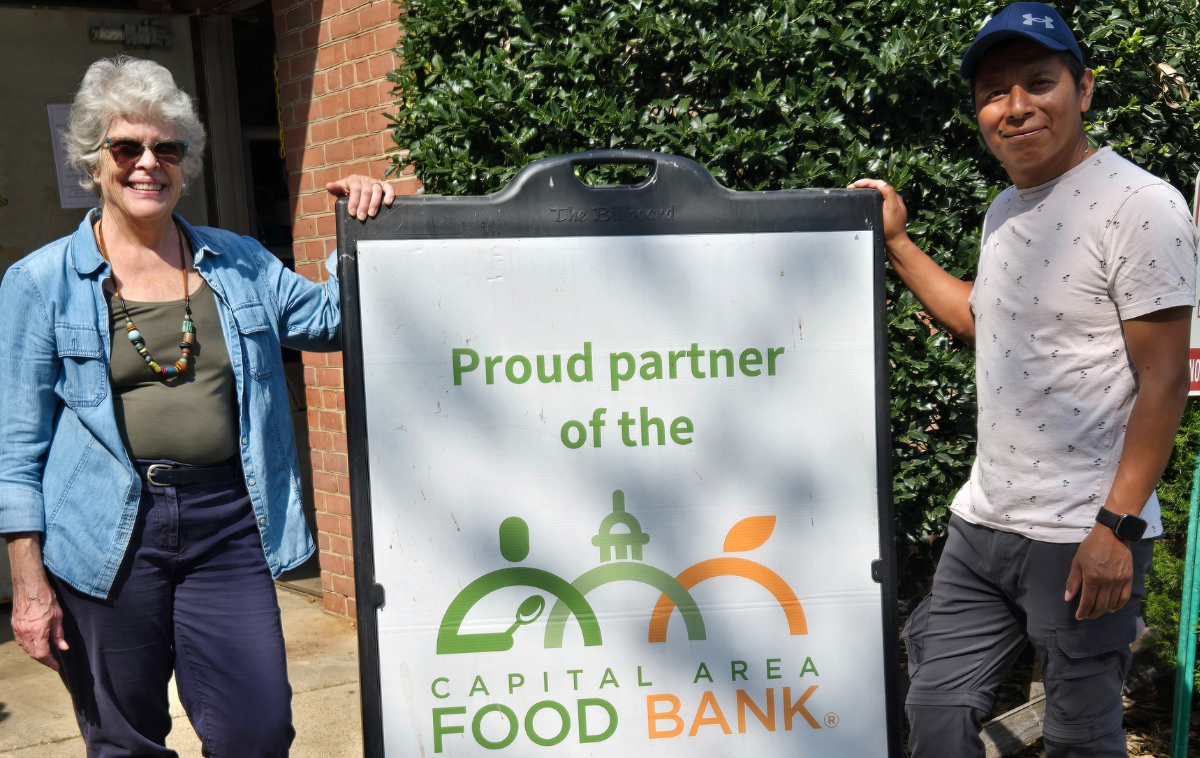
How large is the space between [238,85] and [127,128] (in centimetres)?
363

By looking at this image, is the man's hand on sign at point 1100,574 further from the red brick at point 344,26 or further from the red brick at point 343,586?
the red brick at point 344,26

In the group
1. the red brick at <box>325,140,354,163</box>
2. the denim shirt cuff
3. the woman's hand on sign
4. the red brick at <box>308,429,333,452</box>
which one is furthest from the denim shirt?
the red brick at <box>308,429,333,452</box>

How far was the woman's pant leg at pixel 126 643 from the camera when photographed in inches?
89.0

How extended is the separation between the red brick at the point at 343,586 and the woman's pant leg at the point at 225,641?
2478 mm

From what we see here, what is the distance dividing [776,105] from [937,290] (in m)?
0.70

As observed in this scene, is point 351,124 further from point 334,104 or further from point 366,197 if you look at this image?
point 366,197

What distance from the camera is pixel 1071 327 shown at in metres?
2.10

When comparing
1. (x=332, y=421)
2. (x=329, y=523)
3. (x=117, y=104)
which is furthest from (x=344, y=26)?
(x=117, y=104)

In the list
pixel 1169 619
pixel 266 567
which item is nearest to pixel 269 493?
pixel 266 567

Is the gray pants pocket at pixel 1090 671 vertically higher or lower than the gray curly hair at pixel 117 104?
lower

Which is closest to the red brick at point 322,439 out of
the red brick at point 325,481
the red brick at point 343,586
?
the red brick at point 325,481

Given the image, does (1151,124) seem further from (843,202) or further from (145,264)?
(145,264)

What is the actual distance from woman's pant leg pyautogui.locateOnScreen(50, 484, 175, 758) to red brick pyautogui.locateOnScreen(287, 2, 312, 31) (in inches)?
125

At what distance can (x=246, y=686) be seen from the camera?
233cm
